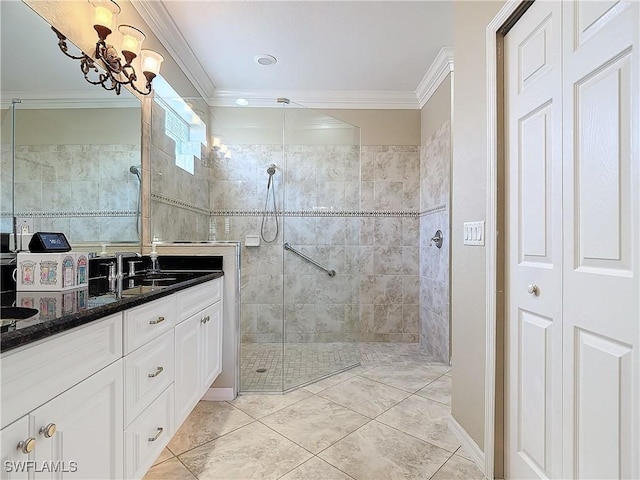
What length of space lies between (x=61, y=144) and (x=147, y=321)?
96 cm

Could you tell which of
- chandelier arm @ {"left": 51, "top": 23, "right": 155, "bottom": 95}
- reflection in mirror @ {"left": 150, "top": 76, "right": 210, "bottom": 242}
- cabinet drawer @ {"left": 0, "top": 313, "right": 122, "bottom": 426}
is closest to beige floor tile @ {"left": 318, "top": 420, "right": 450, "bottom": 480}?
cabinet drawer @ {"left": 0, "top": 313, "right": 122, "bottom": 426}

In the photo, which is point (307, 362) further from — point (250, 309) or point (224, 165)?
point (224, 165)

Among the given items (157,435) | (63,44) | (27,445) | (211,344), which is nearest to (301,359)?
(211,344)

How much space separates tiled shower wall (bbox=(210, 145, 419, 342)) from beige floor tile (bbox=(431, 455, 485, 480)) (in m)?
1.74

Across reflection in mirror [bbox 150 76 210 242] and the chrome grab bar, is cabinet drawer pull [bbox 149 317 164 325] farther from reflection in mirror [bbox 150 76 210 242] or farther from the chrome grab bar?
the chrome grab bar

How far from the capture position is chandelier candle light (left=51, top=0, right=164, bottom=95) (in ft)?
5.36

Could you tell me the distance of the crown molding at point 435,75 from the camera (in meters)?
2.71

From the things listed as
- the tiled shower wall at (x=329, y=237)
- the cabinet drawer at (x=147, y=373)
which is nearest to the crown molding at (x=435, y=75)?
the tiled shower wall at (x=329, y=237)

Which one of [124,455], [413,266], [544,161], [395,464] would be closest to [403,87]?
[413,266]

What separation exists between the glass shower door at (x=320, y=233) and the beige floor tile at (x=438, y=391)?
826 mm

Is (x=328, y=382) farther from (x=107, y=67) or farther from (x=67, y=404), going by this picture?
(x=107, y=67)

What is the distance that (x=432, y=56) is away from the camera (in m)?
2.77

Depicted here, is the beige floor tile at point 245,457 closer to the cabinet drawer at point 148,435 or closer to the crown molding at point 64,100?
the cabinet drawer at point 148,435

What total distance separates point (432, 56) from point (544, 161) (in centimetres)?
204
